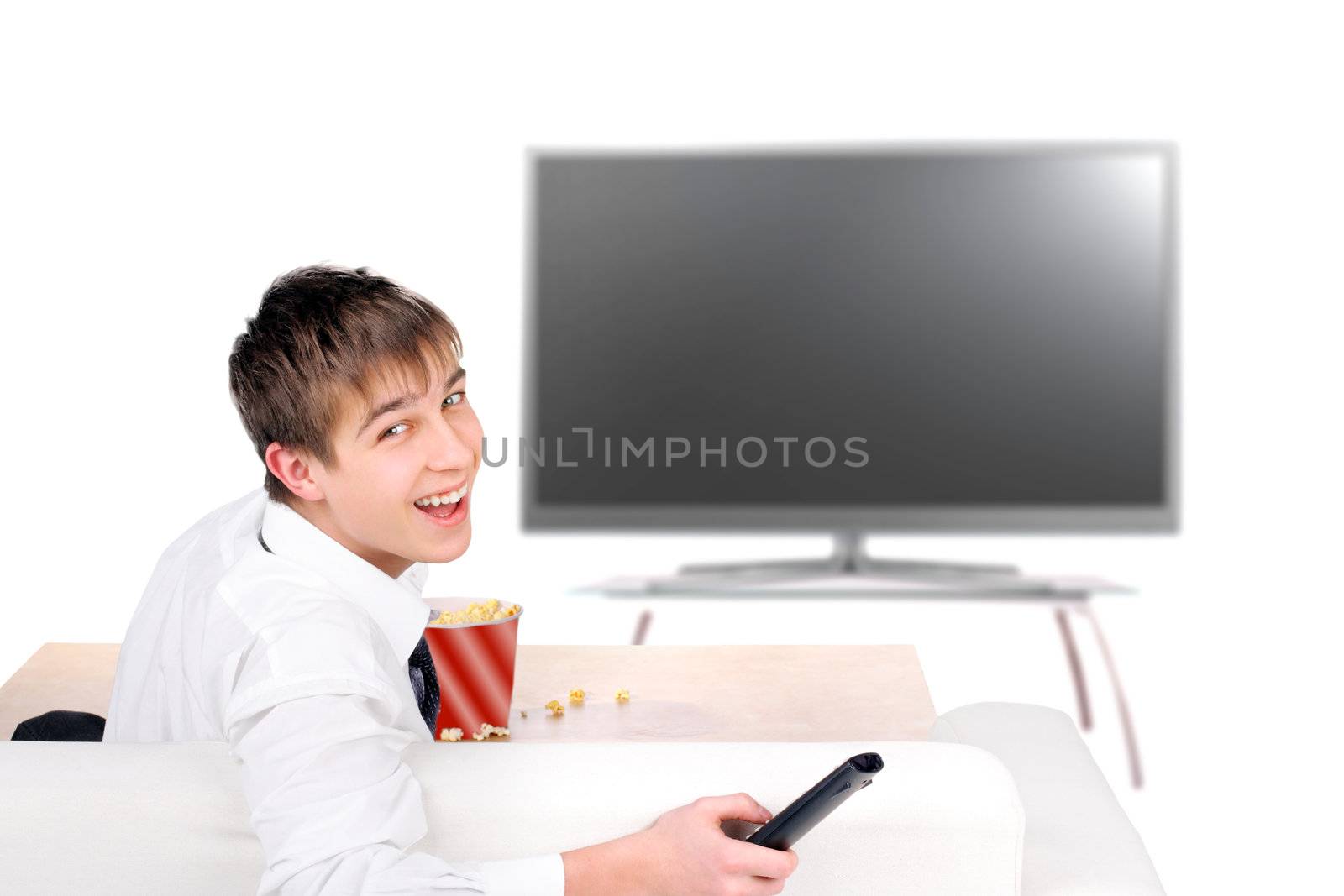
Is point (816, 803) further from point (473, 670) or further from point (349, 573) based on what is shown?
point (473, 670)

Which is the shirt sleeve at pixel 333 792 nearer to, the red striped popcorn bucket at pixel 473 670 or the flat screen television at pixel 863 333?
the red striped popcorn bucket at pixel 473 670

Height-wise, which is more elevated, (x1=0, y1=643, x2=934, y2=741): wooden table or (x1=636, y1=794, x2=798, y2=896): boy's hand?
(x1=636, y1=794, x2=798, y2=896): boy's hand

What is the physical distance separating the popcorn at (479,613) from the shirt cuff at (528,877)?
84 centimetres

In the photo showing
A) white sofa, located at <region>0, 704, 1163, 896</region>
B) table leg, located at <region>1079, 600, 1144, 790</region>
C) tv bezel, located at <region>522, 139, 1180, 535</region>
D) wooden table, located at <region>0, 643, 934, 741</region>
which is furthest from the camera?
tv bezel, located at <region>522, 139, 1180, 535</region>

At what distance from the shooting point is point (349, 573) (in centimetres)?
141

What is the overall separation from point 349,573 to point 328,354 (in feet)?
0.69

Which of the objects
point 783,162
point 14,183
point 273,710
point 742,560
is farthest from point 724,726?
point 14,183

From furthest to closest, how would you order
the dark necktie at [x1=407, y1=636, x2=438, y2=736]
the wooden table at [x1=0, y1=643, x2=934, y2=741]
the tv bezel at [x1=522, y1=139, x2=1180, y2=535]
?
the tv bezel at [x1=522, y1=139, x2=1180, y2=535]
the wooden table at [x1=0, y1=643, x2=934, y2=741]
the dark necktie at [x1=407, y1=636, x2=438, y2=736]

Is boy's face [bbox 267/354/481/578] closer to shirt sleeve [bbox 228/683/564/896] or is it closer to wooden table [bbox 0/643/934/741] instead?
shirt sleeve [bbox 228/683/564/896]

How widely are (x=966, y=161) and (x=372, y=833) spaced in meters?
2.67

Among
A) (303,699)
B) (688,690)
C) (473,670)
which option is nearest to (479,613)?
(473,670)

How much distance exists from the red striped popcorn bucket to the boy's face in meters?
0.44

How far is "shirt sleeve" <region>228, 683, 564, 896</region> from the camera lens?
1.05 meters

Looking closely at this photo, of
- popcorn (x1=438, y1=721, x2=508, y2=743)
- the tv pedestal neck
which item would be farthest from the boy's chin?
the tv pedestal neck
